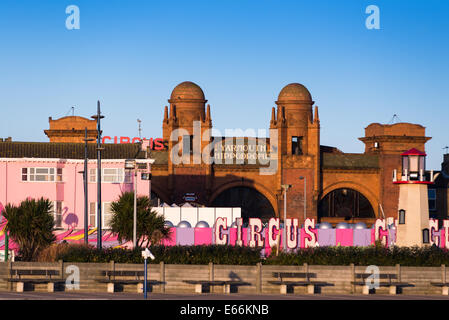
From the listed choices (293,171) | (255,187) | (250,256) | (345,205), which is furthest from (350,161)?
(250,256)

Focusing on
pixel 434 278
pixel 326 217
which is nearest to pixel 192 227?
pixel 326 217

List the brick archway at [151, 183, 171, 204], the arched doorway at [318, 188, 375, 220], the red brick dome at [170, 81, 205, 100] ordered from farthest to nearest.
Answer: the red brick dome at [170, 81, 205, 100], the arched doorway at [318, 188, 375, 220], the brick archway at [151, 183, 171, 204]

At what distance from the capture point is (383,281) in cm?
4456

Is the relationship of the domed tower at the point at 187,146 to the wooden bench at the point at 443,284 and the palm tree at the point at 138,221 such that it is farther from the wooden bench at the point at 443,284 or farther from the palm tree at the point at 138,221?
the wooden bench at the point at 443,284

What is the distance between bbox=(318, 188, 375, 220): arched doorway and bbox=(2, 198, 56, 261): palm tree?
167 ft

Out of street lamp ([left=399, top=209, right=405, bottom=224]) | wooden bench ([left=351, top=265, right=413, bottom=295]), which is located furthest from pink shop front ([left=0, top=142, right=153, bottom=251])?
wooden bench ([left=351, top=265, right=413, bottom=295])

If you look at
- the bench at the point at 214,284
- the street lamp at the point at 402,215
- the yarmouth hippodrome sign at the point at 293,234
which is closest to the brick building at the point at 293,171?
the yarmouth hippodrome sign at the point at 293,234

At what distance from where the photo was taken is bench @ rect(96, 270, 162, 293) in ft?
141

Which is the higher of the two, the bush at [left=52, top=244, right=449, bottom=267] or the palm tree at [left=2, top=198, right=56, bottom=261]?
the palm tree at [left=2, top=198, right=56, bottom=261]

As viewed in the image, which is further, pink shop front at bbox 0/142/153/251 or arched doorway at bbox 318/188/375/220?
arched doorway at bbox 318/188/375/220

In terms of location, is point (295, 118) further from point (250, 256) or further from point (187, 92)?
point (250, 256)

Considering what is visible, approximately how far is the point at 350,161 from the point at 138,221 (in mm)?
50157

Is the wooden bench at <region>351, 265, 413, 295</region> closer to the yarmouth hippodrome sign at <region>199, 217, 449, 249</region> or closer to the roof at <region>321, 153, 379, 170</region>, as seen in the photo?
the yarmouth hippodrome sign at <region>199, 217, 449, 249</region>

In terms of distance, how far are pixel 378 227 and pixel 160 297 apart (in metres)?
43.9
